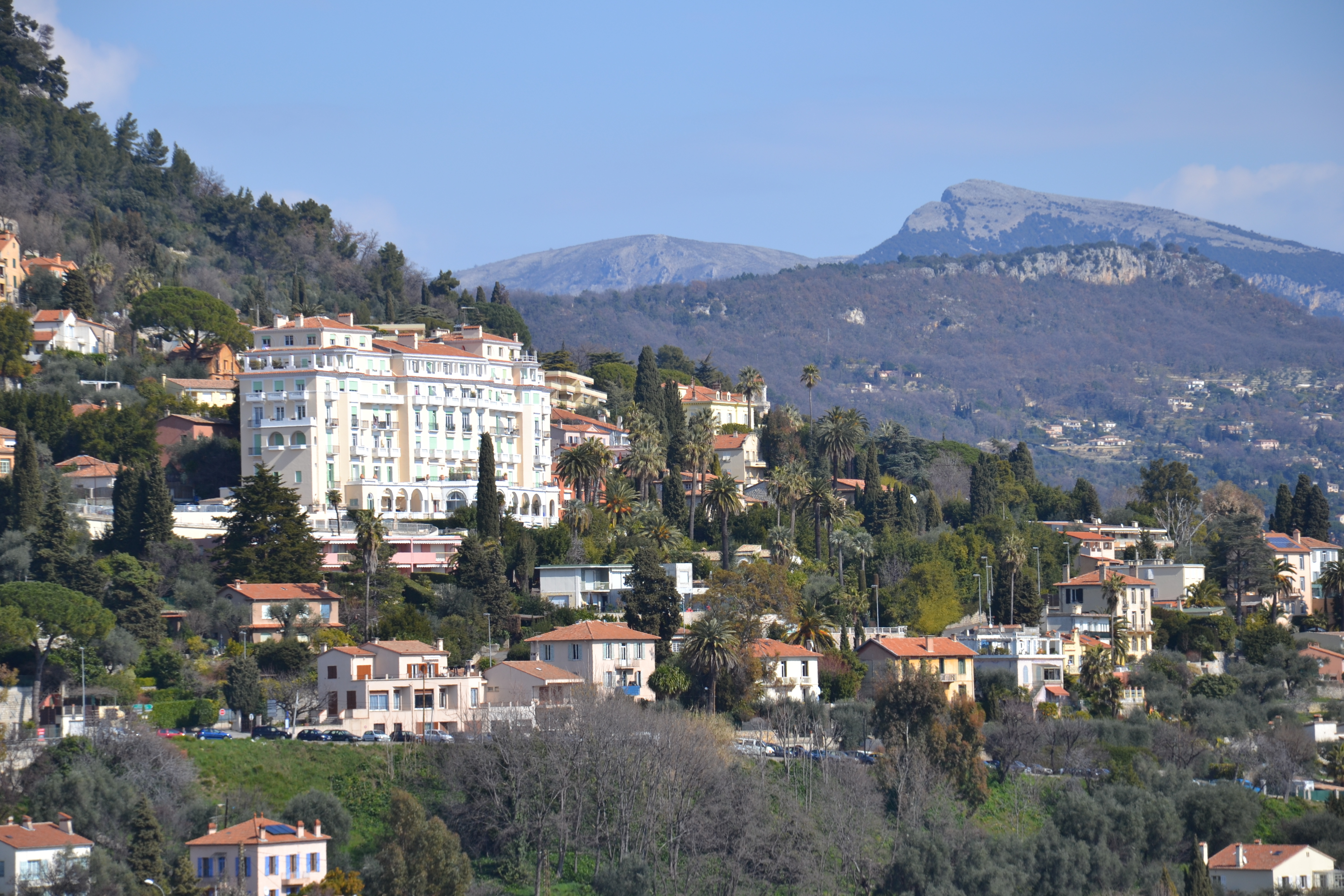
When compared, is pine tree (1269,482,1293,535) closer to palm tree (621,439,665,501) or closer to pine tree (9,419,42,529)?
palm tree (621,439,665,501)

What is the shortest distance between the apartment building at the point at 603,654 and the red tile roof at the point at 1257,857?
958 inches

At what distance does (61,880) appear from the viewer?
2160 inches

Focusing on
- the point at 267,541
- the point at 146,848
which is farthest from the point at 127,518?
the point at 146,848

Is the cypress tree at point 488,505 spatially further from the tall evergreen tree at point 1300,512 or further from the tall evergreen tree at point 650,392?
the tall evergreen tree at point 1300,512

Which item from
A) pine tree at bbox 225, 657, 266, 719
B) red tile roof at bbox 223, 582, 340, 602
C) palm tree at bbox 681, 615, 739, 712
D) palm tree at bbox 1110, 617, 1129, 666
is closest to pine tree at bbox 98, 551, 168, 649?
red tile roof at bbox 223, 582, 340, 602

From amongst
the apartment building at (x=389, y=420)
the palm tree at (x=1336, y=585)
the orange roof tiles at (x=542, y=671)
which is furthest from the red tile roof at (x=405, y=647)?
the palm tree at (x=1336, y=585)

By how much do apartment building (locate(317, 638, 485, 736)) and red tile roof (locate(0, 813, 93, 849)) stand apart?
16.7 meters

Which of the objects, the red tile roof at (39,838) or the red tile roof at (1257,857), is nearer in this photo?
the red tile roof at (39,838)

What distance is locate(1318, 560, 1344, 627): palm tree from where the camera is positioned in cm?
10750

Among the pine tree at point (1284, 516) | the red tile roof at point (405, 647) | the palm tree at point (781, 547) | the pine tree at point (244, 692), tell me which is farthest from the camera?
the pine tree at point (1284, 516)

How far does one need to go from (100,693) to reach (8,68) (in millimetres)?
109163

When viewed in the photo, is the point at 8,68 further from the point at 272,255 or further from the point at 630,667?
the point at 630,667

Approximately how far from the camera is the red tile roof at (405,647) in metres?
75.9

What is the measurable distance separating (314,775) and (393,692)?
8.23 metres
